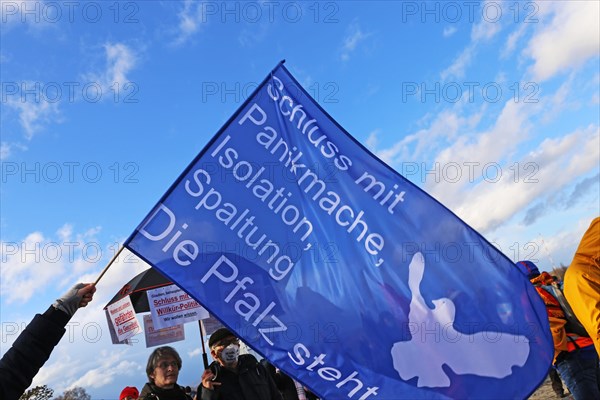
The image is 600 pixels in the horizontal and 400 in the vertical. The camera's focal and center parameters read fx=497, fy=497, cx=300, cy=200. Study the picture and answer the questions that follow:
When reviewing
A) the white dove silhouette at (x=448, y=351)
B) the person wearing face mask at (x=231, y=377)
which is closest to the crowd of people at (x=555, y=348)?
the person wearing face mask at (x=231, y=377)

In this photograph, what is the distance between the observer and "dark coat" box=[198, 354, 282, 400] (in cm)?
447

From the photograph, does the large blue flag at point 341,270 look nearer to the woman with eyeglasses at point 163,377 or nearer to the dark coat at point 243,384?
the dark coat at point 243,384

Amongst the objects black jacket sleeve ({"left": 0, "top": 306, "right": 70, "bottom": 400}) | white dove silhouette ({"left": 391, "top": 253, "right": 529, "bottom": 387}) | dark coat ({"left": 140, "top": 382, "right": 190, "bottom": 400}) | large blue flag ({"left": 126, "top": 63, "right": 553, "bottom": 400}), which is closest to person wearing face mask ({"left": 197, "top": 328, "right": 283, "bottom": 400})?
dark coat ({"left": 140, "top": 382, "right": 190, "bottom": 400})

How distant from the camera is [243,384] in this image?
4.57 meters

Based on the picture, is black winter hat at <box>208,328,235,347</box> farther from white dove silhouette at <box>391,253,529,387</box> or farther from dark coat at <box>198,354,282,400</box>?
white dove silhouette at <box>391,253,529,387</box>

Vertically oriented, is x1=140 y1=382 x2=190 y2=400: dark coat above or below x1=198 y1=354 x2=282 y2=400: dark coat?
above

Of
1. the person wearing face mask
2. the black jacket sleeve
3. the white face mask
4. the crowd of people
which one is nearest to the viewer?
the black jacket sleeve

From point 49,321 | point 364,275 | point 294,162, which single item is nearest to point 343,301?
point 364,275

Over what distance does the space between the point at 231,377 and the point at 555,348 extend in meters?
3.16

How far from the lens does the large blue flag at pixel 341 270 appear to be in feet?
11.4

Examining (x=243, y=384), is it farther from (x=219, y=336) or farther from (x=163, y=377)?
(x=163, y=377)

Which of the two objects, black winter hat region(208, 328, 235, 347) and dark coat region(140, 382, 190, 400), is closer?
dark coat region(140, 382, 190, 400)

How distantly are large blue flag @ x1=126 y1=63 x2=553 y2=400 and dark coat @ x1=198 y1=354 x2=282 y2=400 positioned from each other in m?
1.30

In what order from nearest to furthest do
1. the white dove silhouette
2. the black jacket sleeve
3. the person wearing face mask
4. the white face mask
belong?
the black jacket sleeve
the white dove silhouette
the person wearing face mask
the white face mask
